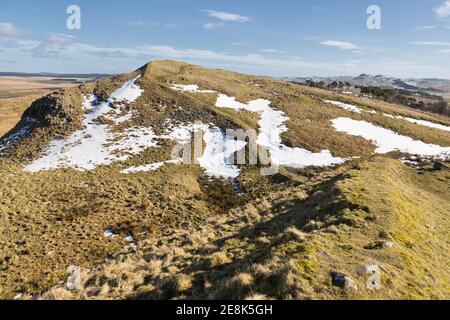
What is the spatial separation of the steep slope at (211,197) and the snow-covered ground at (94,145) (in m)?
0.26

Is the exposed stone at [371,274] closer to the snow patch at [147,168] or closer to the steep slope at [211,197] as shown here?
the steep slope at [211,197]

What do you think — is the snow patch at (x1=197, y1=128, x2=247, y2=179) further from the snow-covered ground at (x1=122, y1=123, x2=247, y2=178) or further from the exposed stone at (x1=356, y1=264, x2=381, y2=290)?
the exposed stone at (x1=356, y1=264, x2=381, y2=290)

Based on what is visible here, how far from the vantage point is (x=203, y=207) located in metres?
32.1

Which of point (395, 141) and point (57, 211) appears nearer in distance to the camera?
point (57, 211)

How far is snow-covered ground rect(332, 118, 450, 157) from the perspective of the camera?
176 feet

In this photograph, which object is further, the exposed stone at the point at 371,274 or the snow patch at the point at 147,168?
the snow patch at the point at 147,168

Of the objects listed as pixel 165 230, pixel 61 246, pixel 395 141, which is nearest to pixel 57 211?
pixel 61 246

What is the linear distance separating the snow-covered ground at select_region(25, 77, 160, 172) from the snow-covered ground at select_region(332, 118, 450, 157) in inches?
1426

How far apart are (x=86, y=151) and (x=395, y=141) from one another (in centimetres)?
5055

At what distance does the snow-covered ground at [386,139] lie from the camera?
53625 millimetres

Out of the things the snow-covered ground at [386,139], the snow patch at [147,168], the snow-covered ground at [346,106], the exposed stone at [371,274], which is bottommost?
the snow patch at [147,168]

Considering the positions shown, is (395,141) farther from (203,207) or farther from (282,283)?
(282,283)

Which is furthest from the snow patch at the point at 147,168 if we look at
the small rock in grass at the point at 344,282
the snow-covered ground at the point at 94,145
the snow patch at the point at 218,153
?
the small rock in grass at the point at 344,282

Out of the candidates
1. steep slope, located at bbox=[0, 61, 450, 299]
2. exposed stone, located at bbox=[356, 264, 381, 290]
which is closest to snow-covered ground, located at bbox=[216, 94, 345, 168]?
steep slope, located at bbox=[0, 61, 450, 299]
